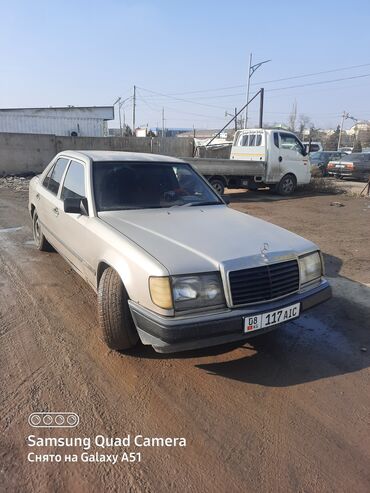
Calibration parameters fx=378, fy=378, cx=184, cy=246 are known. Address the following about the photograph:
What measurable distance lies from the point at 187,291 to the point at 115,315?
0.67 metres

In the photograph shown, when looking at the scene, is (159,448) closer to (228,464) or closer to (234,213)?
(228,464)

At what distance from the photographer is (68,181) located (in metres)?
4.37

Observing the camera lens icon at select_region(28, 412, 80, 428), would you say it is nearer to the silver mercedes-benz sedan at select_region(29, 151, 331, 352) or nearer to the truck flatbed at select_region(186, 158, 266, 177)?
the silver mercedes-benz sedan at select_region(29, 151, 331, 352)

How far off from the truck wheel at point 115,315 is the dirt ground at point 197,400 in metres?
0.19

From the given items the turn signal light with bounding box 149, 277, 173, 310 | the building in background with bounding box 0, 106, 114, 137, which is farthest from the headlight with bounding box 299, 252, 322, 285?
the building in background with bounding box 0, 106, 114, 137

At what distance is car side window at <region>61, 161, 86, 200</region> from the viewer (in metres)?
3.95

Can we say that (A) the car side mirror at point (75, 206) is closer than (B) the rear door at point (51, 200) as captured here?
Yes

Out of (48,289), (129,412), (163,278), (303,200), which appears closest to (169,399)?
(129,412)

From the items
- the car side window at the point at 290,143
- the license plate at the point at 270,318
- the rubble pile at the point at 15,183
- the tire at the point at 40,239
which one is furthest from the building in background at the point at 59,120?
Result: the license plate at the point at 270,318

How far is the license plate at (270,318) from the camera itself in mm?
2703

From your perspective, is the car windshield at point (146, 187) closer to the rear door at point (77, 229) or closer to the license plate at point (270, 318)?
the rear door at point (77, 229)

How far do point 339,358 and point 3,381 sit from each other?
2.72 m

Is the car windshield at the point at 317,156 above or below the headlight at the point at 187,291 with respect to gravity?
above

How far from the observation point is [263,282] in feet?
9.23
